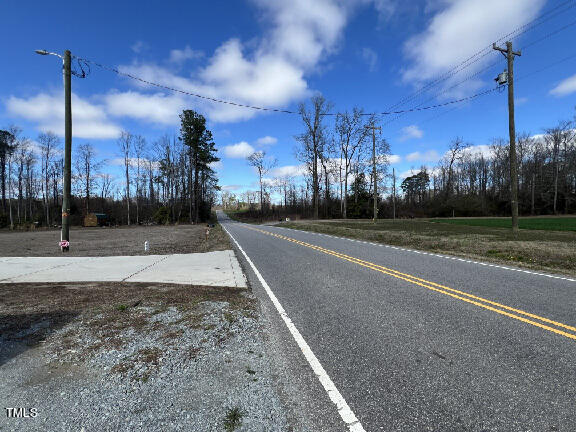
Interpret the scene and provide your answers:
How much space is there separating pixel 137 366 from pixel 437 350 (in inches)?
135

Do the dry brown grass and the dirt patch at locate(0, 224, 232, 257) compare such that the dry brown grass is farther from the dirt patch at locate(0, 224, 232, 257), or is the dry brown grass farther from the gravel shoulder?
the dirt patch at locate(0, 224, 232, 257)

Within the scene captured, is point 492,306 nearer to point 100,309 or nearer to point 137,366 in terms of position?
point 137,366

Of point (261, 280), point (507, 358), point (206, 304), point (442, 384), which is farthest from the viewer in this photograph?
point (261, 280)

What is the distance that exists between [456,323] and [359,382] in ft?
7.50

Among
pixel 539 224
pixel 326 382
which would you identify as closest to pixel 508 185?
pixel 539 224

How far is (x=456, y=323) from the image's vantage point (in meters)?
4.38

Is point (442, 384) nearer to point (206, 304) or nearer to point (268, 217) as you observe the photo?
point (206, 304)

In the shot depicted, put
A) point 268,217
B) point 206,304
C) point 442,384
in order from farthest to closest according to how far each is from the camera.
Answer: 1. point 268,217
2. point 206,304
3. point 442,384

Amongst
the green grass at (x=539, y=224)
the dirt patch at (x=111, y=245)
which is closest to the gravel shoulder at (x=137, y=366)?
the dirt patch at (x=111, y=245)

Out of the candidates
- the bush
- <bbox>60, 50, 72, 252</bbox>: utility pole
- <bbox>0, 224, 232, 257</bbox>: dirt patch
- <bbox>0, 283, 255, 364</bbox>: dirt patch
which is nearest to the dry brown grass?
<bbox>0, 283, 255, 364</bbox>: dirt patch

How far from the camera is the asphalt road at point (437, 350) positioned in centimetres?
246

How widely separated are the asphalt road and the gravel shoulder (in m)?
0.45

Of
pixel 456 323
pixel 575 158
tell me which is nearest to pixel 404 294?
pixel 456 323

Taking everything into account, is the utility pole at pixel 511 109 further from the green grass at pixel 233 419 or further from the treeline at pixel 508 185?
the treeline at pixel 508 185
